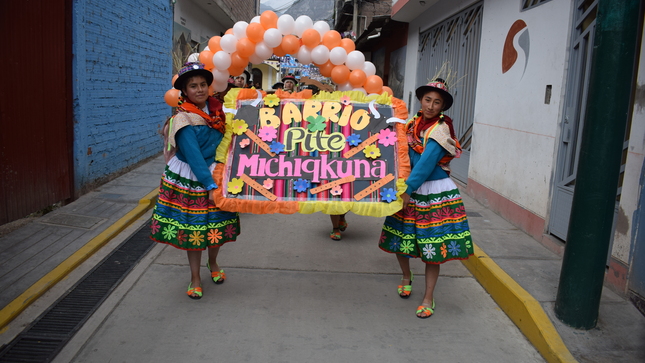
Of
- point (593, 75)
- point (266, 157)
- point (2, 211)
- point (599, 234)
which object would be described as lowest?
point (2, 211)

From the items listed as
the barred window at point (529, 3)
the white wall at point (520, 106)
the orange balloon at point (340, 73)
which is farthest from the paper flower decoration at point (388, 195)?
the barred window at point (529, 3)

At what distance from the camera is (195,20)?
1412cm

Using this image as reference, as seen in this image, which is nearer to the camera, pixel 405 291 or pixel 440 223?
pixel 440 223

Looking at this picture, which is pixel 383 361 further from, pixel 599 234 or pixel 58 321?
pixel 58 321

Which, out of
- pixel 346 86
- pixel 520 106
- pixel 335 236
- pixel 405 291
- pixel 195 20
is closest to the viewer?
pixel 405 291

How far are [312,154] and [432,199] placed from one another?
0.93 meters

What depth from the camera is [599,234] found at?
3145 mm

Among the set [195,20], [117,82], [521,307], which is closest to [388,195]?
[521,307]

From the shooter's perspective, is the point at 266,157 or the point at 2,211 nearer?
the point at 266,157

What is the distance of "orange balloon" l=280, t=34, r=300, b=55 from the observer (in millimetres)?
4262

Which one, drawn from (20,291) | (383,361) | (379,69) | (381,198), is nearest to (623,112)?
(381,198)

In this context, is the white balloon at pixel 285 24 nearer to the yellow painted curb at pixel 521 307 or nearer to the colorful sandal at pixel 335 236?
the colorful sandal at pixel 335 236

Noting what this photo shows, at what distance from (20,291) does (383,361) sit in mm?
2800

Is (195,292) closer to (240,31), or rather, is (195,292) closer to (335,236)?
(335,236)
